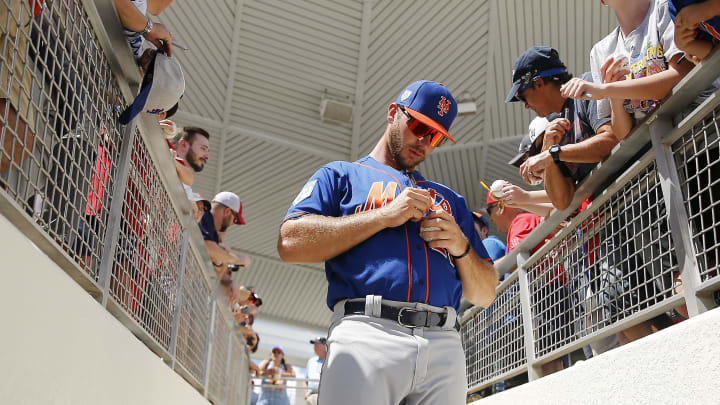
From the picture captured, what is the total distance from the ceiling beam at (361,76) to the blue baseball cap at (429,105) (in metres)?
6.68

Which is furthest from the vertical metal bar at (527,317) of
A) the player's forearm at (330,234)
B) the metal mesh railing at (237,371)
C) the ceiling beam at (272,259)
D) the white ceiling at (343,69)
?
the ceiling beam at (272,259)

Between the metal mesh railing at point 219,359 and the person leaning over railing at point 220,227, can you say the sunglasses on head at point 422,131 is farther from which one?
the person leaning over railing at point 220,227

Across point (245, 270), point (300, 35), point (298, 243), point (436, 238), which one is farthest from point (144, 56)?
point (245, 270)

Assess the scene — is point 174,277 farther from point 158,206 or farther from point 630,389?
point 630,389

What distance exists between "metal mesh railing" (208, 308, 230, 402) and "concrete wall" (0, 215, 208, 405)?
2.60 metres

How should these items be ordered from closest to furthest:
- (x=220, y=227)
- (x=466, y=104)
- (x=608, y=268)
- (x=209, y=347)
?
(x=608, y=268), (x=209, y=347), (x=220, y=227), (x=466, y=104)

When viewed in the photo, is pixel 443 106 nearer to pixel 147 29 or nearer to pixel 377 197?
pixel 377 197

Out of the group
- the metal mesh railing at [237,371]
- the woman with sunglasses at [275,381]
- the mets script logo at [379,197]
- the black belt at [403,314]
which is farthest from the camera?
the woman with sunglasses at [275,381]

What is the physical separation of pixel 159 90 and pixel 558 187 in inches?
66.0

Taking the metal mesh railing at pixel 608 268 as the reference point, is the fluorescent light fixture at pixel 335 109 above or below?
above

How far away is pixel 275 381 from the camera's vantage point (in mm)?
9648

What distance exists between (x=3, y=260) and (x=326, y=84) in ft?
27.1

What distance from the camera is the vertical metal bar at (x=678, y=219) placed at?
1.92 m

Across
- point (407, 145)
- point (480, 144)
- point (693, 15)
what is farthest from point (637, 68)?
point (480, 144)
